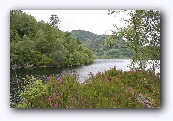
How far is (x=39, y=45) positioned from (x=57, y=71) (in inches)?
20.6

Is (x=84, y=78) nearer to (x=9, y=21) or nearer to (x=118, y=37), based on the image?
(x=118, y=37)

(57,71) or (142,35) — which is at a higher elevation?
(142,35)

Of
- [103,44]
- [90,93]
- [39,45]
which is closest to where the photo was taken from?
[90,93]

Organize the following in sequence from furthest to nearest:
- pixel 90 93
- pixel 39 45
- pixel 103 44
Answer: pixel 103 44, pixel 39 45, pixel 90 93

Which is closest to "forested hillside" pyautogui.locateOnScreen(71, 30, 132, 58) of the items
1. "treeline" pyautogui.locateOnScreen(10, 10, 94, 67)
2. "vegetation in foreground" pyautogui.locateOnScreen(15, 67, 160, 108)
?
"treeline" pyautogui.locateOnScreen(10, 10, 94, 67)

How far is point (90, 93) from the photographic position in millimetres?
5402

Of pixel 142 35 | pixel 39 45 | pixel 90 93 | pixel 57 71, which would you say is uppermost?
pixel 142 35

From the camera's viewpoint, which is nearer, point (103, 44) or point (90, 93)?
point (90, 93)

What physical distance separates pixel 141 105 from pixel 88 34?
4.71ft

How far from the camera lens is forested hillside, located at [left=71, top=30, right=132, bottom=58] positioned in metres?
5.53

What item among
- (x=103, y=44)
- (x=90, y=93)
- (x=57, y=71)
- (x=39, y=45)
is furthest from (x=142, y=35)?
(x=39, y=45)

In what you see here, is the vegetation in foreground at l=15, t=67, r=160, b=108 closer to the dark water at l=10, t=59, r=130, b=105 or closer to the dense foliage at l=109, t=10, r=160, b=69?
the dark water at l=10, t=59, r=130, b=105

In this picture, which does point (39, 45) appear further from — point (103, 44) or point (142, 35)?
point (142, 35)

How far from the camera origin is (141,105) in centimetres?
528
